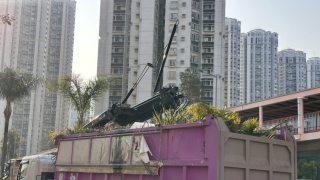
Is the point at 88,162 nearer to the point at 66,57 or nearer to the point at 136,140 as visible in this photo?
the point at 136,140

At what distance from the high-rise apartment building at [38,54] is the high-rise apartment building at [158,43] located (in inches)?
1095

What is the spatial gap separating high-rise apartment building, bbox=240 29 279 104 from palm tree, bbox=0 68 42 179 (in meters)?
87.6

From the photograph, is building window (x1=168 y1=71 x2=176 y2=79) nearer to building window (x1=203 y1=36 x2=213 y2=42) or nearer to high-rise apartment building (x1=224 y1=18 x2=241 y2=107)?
building window (x1=203 y1=36 x2=213 y2=42)

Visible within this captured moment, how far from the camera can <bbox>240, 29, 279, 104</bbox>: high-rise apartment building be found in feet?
364

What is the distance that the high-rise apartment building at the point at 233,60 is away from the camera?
107m

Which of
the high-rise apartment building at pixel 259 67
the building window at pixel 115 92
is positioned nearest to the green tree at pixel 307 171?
the building window at pixel 115 92

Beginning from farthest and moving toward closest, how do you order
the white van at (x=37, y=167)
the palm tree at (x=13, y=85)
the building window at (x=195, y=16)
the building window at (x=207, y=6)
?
1. the building window at (x=207, y=6)
2. the building window at (x=195, y=16)
3. the palm tree at (x=13, y=85)
4. the white van at (x=37, y=167)

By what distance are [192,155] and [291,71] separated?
112081mm

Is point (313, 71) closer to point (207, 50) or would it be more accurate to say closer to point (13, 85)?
point (207, 50)

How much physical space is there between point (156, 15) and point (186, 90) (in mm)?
24327

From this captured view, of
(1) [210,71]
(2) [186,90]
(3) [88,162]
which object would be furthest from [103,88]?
(1) [210,71]

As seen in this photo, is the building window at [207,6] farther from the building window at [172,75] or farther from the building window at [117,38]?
the building window at [117,38]

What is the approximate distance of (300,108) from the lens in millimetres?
25766

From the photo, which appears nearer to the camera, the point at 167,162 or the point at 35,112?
the point at 167,162
